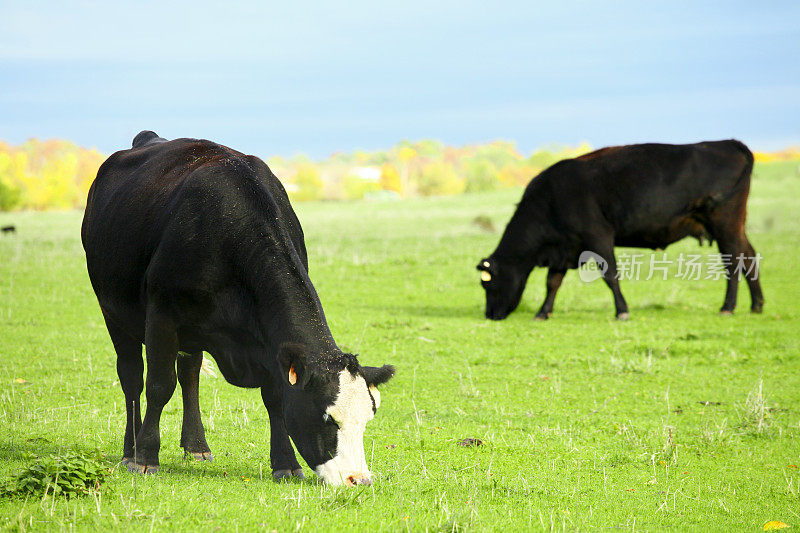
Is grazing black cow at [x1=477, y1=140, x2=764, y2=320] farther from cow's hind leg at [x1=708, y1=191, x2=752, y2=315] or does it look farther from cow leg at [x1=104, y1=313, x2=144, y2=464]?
cow leg at [x1=104, y1=313, x2=144, y2=464]

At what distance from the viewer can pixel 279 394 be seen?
647 cm

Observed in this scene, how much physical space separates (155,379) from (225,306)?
2.99ft

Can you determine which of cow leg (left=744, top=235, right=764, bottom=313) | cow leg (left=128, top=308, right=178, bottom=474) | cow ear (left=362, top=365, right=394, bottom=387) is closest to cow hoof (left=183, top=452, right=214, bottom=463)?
cow leg (left=128, top=308, right=178, bottom=474)

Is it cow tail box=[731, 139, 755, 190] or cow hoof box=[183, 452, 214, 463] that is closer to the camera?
cow hoof box=[183, 452, 214, 463]

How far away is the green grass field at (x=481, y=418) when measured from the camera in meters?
5.73

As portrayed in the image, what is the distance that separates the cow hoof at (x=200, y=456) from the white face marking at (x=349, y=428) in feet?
6.23

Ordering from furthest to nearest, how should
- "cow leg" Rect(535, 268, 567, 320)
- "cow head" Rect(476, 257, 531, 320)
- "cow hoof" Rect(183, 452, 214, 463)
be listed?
"cow head" Rect(476, 257, 531, 320)
"cow leg" Rect(535, 268, 567, 320)
"cow hoof" Rect(183, 452, 214, 463)

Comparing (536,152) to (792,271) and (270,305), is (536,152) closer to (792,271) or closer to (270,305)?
(792,271)

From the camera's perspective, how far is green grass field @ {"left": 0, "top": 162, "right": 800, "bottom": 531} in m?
5.73

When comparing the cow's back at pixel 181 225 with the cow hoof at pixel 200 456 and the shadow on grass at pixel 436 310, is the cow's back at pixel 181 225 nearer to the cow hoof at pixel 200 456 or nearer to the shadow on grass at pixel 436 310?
the cow hoof at pixel 200 456

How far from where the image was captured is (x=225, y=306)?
6.34m

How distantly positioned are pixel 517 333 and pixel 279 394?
898cm

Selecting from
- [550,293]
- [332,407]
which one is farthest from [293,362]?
[550,293]

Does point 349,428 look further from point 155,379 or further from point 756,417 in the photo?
point 756,417
